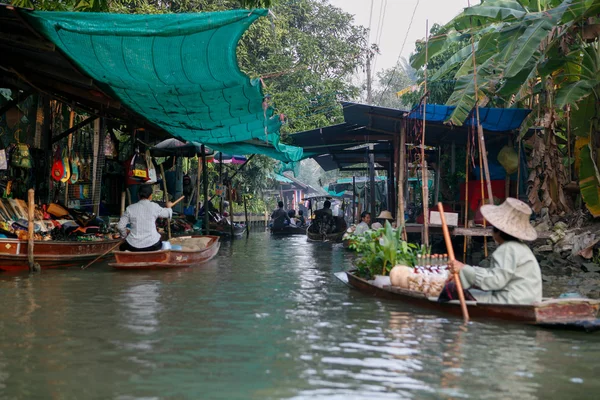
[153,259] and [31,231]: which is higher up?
[31,231]

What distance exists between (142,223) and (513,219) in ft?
21.7

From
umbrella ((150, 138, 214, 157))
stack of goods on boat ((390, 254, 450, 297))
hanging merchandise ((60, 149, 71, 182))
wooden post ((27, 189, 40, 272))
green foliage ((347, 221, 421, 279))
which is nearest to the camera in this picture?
stack of goods on boat ((390, 254, 450, 297))

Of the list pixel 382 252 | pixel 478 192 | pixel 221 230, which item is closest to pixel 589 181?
pixel 478 192

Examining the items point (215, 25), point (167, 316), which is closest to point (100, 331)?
point (167, 316)

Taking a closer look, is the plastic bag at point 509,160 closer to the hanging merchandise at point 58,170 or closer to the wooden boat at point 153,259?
the wooden boat at point 153,259

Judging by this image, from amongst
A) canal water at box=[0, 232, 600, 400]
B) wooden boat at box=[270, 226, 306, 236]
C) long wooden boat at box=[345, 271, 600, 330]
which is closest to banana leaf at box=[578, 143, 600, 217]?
canal water at box=[0, 232, 600, 400]

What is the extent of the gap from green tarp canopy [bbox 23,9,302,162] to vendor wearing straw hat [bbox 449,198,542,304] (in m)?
3.49

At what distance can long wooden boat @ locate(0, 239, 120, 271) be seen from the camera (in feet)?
31.7

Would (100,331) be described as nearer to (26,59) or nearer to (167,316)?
A: (167,316)

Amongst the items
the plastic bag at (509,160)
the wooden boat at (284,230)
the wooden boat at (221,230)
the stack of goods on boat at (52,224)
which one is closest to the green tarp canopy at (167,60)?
the stack of goods on boat at (52,224)

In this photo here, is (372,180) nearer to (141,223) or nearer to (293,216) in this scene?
(141,223)

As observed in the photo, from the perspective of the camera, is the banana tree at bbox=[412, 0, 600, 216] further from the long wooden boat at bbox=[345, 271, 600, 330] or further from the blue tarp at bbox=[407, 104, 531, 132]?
the long wooden boat at bbox=[345, 271, 600, 330]

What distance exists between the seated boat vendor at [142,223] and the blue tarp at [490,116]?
5256 millimetres

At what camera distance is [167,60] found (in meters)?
A: 8.34
